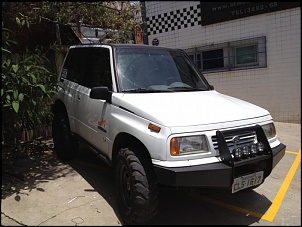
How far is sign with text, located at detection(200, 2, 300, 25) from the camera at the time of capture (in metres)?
7.52

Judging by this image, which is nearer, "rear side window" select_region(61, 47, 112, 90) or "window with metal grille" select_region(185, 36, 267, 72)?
"rear side window" select_region(61, 47, 112, 90)

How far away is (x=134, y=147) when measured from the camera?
3.11 m

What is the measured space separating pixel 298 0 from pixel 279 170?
4664mm

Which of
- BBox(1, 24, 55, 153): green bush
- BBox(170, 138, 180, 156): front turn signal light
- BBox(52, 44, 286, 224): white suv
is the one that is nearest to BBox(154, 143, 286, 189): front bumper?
BBox(52, 44, 286, 224): white suv

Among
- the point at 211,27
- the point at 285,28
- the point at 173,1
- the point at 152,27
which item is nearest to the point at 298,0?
the point at 285,28

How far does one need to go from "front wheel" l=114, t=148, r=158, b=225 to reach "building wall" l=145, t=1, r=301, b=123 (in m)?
5.31

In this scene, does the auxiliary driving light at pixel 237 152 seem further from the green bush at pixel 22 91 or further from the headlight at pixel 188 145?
the green bush at pixel 22 91

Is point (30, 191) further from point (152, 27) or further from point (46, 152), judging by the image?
point (152, 27)

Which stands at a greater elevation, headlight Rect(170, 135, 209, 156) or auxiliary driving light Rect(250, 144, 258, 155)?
headlight Rect(170, 135, 209, 156)

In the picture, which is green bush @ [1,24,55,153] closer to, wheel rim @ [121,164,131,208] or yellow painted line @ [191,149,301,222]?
wheel rim @ [121,164,131,208]

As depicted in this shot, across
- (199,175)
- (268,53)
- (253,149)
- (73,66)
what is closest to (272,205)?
(253,149)

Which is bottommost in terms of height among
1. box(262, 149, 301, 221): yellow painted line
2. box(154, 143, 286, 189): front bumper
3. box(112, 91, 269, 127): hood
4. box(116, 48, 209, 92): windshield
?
box(262, 149, 301, 221): yellow painted line

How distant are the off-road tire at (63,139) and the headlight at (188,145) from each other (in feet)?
9.03

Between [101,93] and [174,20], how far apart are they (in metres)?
6.47
